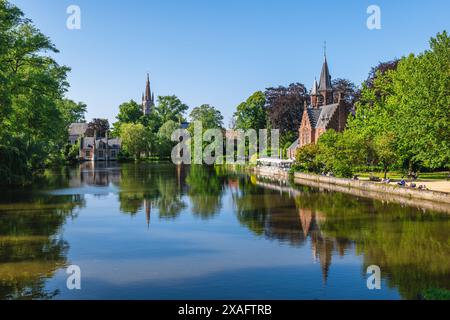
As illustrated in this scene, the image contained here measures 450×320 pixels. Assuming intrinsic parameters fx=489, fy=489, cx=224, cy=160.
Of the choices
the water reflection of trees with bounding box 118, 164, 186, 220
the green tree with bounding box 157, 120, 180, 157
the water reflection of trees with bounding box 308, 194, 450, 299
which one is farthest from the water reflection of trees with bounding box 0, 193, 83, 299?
the green tree with bounding box 157, 120, 180, 157

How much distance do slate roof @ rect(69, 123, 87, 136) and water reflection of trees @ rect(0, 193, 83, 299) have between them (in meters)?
97.2

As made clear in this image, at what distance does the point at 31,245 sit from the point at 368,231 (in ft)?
42.8

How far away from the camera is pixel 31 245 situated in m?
17.2

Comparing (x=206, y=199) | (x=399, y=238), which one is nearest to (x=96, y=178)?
(x=206, y=199)

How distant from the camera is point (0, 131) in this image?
35594 millimetres

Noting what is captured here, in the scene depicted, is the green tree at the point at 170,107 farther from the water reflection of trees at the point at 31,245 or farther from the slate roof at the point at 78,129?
the water reflection of trees at the point at 31,245

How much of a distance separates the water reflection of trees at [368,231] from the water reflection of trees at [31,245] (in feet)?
25.4

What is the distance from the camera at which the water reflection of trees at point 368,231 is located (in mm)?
13930

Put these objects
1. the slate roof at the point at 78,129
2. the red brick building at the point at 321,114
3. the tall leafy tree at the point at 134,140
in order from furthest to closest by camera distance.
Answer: the slate roof at the point at 78,129 < the tall leafy tree at the point at 134,140 < the red brick building at the point at 321,114

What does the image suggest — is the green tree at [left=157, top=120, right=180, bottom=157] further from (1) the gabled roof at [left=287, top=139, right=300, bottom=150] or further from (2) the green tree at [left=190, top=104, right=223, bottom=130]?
(1) the gabled roof at [left=287, top=139, right=300, bottom=150]

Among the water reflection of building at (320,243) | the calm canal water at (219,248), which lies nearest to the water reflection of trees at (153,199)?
the calm canal water at (219,248)

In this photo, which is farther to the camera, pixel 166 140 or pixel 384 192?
pixel 166 140

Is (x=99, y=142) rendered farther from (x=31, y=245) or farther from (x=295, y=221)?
(x=31, y=245)
